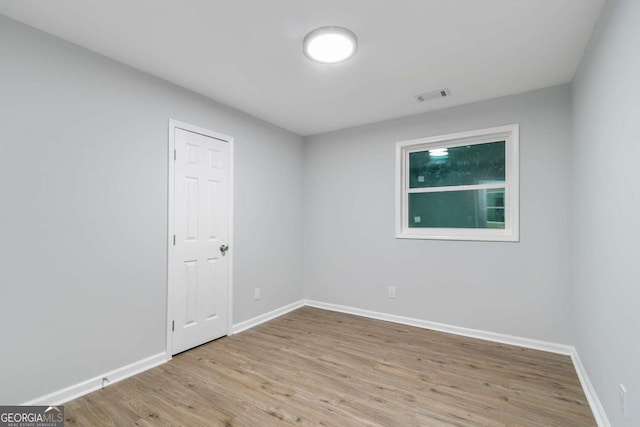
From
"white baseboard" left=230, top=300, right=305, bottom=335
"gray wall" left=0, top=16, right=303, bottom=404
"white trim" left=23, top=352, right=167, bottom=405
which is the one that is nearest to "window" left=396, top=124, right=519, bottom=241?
"white baseboard" left=230, top=300, right=305, bottom=335

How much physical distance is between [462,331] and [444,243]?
97 cm

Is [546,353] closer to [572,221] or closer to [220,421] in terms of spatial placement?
[572,221]

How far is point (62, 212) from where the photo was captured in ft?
6.84

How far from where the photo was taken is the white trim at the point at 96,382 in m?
2.01

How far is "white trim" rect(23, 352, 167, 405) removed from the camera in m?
2.01

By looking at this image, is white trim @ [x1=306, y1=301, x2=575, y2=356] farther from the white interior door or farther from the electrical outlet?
the white interior door

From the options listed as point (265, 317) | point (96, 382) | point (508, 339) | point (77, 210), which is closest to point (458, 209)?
point (508, 339)

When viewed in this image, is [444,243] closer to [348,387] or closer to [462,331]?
[462,331]

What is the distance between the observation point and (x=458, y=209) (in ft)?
11.3

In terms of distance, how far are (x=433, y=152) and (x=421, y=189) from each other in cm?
46

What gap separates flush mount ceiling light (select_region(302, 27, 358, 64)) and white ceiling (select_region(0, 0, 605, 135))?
54mm

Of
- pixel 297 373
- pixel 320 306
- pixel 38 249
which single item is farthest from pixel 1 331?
pixel 320 306

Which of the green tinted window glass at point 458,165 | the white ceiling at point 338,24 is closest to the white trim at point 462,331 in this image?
the green tinted window glass at point 458,165

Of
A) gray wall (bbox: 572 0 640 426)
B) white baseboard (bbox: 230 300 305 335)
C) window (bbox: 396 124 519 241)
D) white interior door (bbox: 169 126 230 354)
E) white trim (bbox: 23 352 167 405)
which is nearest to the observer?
gray wall (bbox: 572 0 640 426)
